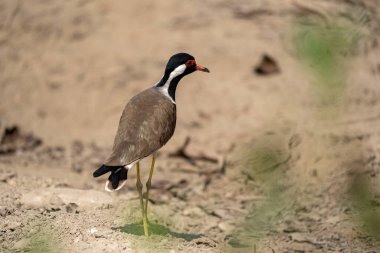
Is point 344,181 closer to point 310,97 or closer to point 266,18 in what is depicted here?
point 310,97

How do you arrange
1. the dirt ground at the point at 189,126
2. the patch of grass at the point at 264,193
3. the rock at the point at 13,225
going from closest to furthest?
the patch of grass at the point at 264,193 < the rock at the point at 13,225 < the dirt ground at the point at 189,126

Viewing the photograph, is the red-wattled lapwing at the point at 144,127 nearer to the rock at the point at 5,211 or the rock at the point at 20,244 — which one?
the rock at the point at 20,244

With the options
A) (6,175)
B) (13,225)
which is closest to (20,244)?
(13,225)

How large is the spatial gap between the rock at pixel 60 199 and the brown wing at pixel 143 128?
3.40 feet

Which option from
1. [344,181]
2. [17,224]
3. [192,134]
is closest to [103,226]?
[17,224]

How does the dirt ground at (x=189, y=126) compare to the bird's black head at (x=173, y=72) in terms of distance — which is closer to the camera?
the bird's black head at (x=173, y=72)

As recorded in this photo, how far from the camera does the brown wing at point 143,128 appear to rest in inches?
229

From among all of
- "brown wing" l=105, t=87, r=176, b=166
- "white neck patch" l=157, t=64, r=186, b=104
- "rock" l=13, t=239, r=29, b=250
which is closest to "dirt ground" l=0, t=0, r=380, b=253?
"rock" l=13, t=239, r=29, b=250

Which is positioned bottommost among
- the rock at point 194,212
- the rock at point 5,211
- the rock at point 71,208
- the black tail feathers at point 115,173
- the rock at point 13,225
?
the rock at point 194,212

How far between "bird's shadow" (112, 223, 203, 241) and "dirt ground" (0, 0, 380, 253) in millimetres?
26

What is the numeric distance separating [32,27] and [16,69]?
68cm

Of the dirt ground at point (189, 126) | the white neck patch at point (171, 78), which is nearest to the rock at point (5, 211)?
the dirt ground at point (189, 126)

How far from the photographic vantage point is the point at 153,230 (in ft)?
21.7

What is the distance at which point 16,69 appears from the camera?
1070 centimetres
